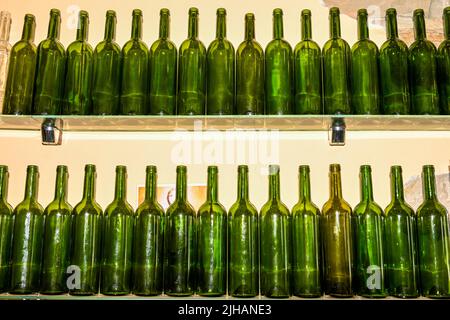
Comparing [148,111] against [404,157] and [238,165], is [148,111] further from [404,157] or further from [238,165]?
[404,157]

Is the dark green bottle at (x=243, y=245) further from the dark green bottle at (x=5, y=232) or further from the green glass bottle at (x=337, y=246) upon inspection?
the dark green bottle at (x=5, y=232)

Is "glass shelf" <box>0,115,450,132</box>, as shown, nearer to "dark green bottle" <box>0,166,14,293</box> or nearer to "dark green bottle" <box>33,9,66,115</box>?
"dark green bottle" <box>33,9,66,115</box>

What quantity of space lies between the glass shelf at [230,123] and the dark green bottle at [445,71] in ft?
0.15

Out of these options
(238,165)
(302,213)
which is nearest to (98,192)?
(238,165)

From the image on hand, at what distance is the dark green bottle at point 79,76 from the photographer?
1.47 meters

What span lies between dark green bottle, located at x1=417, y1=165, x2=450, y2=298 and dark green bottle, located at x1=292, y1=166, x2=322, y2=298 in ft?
0.89

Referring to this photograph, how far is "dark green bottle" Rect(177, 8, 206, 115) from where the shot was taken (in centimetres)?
146

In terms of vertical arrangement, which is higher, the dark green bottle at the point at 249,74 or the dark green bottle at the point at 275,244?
the dark green bottle at the point at 249,74

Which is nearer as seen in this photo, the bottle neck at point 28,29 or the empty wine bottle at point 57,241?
the empty wine bottle at point 57,241

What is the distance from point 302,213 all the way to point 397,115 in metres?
0.37

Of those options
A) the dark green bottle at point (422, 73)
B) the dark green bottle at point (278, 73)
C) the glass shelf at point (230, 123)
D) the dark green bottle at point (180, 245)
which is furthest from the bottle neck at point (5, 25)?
the dark green bottle at point (422, 73)

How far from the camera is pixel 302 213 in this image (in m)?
1.45

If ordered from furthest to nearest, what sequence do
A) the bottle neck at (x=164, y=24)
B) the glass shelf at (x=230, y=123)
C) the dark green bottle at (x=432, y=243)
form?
the bottle neck at (x=164, y=24), the glass shelf at (x=230, y=123), the dark green bottle at (x=432, y=243)
